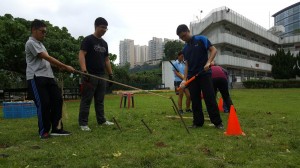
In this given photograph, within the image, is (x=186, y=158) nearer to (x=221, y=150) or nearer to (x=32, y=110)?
(x=221, y=150)

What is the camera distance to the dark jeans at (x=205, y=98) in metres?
5.85

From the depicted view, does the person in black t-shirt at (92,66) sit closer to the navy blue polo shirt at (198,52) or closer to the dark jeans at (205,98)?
the navy blue polo shirt at (198,52)

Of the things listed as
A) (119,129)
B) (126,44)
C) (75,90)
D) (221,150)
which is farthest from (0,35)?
(126,44)

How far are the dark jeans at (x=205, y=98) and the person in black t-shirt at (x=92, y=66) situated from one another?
189 cm

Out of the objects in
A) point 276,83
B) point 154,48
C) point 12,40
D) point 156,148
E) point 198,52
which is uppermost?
point 154,48

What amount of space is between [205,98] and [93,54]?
7.80 ft

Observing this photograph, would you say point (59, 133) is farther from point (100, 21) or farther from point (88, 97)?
point (100, 21)

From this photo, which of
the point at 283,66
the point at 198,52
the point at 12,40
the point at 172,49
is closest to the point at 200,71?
the point at 198,52

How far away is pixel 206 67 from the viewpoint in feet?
18.6

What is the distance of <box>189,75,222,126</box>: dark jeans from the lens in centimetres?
585

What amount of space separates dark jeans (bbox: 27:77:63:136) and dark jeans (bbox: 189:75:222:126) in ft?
8.42

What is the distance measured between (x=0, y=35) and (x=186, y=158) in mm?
15901

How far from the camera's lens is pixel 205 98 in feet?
19.4

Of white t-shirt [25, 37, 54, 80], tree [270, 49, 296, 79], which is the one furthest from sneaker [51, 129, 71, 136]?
tree [270, 49, 296, 79]
